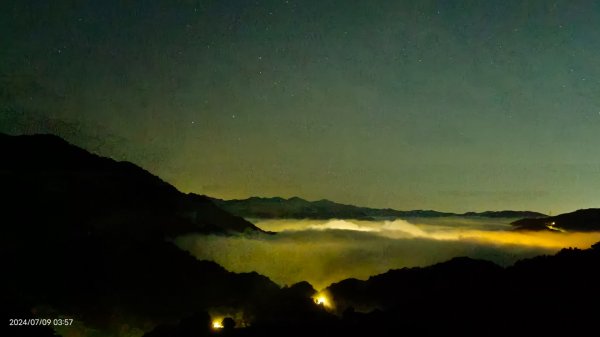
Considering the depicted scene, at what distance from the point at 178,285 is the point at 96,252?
20287 millimetres

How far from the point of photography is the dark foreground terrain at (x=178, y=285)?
69000 mm

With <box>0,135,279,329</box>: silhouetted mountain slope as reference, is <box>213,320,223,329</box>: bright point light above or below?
below

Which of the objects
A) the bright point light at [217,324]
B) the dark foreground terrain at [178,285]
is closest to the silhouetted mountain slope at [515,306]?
the dark foreground terrain at [178,285]

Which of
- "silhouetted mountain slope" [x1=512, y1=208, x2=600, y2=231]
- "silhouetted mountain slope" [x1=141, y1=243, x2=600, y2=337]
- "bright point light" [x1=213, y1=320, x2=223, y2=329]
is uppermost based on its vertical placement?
"silhouetted mountain slope" [x1=512, y1=208, x2=600, y2=231]

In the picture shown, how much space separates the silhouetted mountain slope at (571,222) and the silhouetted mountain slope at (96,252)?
11434 centimetres

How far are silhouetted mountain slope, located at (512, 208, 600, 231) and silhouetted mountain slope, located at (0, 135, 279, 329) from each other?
114 metres

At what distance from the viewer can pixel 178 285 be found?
350ft

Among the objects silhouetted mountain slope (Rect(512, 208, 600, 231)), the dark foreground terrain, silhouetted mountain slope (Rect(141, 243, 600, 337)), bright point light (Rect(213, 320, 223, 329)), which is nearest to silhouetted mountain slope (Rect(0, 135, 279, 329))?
the dark foreground terrain

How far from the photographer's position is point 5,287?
78.4 m

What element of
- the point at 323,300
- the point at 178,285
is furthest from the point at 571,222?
the point at 178,285

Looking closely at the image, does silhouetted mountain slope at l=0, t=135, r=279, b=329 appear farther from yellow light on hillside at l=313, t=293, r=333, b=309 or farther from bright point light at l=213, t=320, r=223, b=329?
bright point light at l=213, t=320, r=223, b=329

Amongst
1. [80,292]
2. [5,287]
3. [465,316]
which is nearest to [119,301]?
[80,292]

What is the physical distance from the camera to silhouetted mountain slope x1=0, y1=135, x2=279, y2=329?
289 feet

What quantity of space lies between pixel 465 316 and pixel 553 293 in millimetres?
14110
